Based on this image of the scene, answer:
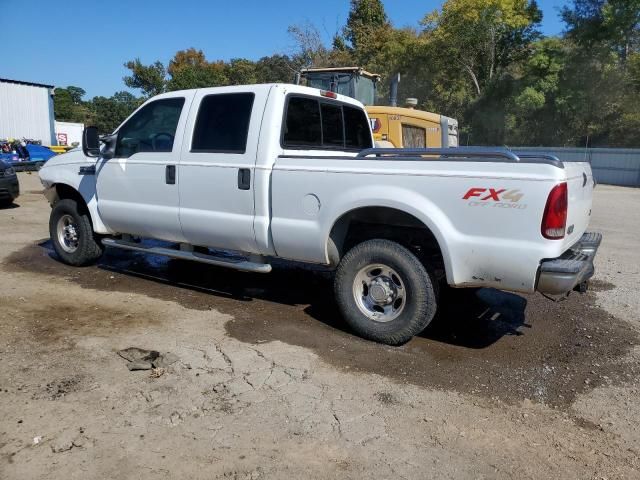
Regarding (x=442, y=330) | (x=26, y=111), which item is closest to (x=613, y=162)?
(x=442, y=330)

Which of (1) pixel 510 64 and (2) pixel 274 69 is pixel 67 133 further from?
(1) pixel 510 64

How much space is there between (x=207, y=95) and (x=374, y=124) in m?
5.76

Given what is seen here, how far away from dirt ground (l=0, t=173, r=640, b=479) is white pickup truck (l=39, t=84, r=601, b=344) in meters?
0.55

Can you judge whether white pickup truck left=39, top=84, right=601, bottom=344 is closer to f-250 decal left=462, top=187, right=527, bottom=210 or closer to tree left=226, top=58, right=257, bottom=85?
f-250 decal left=462, top=187, right=527, bottom=210

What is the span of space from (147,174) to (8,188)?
7.63 metres

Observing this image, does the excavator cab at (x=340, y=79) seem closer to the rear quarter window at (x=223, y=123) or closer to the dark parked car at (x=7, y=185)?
the dark parked car at (x=7, y=185)

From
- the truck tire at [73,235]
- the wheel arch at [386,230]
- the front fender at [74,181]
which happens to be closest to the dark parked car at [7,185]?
the front fender at [74,181]

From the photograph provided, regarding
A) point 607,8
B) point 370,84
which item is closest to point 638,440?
point 370,84

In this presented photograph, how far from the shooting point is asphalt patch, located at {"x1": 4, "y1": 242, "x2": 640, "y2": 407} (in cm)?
404

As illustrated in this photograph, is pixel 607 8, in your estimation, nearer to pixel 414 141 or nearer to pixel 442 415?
pixel 414 141

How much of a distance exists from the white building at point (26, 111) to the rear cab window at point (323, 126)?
27004 millimetres

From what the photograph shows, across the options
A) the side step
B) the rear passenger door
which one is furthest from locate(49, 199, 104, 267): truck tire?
the rear passenger door

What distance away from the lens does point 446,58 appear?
38.9 m

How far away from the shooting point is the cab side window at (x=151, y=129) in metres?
5.65
